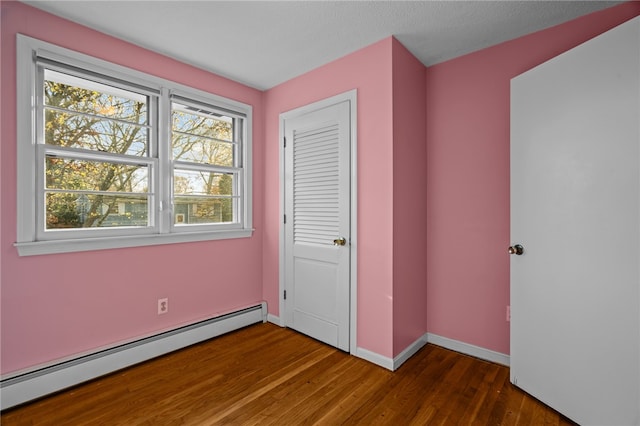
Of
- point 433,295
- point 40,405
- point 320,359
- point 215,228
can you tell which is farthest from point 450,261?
point 40,405

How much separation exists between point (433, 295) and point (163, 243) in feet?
7.72

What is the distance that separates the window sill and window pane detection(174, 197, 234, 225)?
0.15m

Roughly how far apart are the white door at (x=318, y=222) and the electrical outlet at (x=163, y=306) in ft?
3.51

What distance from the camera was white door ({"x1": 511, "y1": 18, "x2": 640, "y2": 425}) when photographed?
145 cm

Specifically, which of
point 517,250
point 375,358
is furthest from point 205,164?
point 517,250

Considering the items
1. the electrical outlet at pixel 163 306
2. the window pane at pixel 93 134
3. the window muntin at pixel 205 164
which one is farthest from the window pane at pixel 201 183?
the electrical outlet at pixel 163 306

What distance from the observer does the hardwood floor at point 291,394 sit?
67.5 inches

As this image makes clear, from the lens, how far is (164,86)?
2514 millimetres

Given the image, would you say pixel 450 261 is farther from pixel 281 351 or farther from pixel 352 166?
pixel 281 351

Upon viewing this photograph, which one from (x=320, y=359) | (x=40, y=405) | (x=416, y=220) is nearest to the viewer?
(x=40, y=405)

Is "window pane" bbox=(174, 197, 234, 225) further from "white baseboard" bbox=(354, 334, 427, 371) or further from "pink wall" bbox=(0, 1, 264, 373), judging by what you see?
"white baseboard" bbox=(354, 334, 427, 371)

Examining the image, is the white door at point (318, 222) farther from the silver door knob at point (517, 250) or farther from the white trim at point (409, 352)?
the silver door knob at point (517, 250)

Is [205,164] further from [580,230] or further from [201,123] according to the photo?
[580,230]

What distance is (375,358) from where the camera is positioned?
2.32 meters
